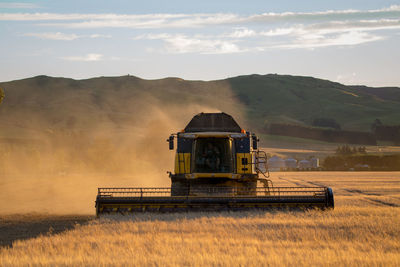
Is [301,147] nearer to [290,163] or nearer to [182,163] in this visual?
[290,163]

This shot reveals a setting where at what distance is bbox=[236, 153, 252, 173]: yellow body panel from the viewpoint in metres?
22.8

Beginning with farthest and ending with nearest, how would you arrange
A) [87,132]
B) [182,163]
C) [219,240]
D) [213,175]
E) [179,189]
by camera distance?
[87,132], [182,163], [179,189], [213,175], [219,240]

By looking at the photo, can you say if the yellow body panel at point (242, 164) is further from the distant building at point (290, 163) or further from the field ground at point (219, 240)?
the distant building at point (290, 163)

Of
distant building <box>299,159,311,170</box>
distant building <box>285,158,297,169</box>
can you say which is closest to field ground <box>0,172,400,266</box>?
distant building <box>285,158,297,169</box>

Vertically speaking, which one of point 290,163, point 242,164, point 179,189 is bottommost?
point 179,189

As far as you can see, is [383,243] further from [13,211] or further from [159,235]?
[13,211]

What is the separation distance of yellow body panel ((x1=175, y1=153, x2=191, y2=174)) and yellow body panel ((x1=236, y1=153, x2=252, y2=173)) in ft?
5.64

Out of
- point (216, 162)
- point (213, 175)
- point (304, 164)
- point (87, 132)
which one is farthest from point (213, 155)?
point (87, 132)

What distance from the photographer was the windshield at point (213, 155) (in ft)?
74.3

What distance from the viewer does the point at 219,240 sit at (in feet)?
46.2

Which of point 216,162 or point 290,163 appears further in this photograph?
point 290,163

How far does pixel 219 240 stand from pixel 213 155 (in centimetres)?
892

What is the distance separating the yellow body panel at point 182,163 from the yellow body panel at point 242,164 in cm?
172

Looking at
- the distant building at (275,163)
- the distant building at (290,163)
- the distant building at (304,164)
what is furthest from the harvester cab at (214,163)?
the distant building at (304,164)
